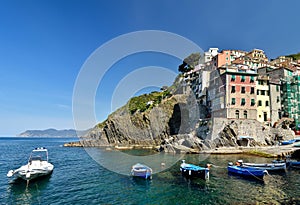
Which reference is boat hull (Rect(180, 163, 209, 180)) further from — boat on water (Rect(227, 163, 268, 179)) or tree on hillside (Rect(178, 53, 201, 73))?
tree on hillside (Rect(178, 53, 201, 73))

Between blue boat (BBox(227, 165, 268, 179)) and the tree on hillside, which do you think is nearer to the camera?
blue boat (BBox(227, 165, 268, 179))

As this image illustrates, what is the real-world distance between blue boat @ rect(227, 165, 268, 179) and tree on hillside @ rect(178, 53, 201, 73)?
77435mm

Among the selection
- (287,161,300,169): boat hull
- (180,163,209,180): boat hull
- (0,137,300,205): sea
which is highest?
(287,161,300,169): boat hull

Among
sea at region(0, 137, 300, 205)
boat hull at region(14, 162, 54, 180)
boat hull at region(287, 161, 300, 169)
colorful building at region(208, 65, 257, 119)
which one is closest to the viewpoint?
sea at region(0, 137, 300, 205)

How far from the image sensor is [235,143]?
49656mm

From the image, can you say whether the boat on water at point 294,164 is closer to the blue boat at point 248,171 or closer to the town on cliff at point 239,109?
the blue boat at point 248,171

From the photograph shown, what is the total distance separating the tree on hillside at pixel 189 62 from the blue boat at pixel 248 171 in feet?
254

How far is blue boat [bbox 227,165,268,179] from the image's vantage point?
24141 mm

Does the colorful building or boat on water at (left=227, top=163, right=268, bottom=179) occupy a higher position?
the colorful building

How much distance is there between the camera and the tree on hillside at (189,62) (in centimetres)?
10131

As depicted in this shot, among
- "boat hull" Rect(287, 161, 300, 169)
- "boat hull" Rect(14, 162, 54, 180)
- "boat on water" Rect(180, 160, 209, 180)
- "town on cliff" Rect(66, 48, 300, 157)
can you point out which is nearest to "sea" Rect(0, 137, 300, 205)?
"boat hull" Rect(14, 162, 54, 180)

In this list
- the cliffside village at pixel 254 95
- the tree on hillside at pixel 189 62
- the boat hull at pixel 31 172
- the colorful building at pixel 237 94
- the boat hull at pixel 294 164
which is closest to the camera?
the boat hull at pixel 31 172

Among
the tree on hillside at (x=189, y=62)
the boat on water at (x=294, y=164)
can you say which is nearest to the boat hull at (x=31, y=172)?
the boat on water at (x=294, y=164)

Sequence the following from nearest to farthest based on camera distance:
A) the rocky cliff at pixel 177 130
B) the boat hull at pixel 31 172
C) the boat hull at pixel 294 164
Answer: the boat hull at pixel 31 172 → the boat hull at pixel 294 164 → the rocky cliff at pixel 177 130
